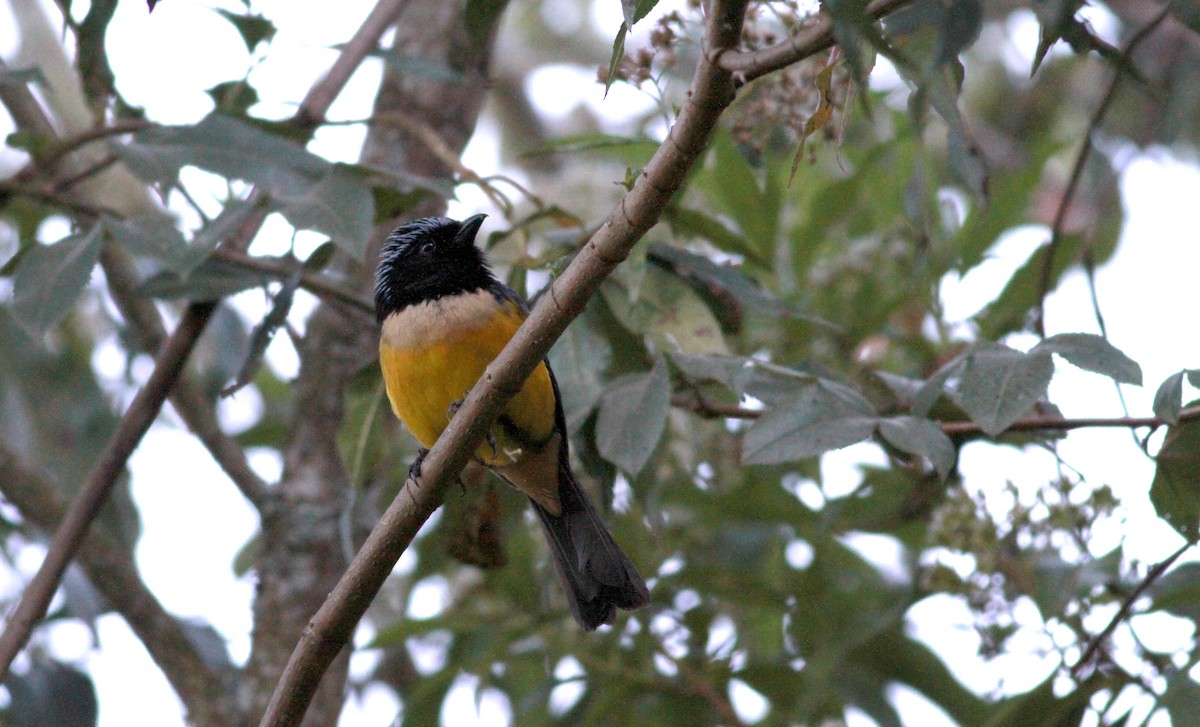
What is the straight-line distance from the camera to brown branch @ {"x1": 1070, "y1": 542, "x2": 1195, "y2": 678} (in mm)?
3074

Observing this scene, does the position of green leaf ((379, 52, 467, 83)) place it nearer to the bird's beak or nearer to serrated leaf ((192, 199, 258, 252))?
the bird's beak

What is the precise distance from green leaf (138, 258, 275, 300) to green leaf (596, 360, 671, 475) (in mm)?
1279

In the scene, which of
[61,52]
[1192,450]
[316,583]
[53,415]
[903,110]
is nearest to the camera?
[1192,450]

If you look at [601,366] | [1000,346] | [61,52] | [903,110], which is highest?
[61,52]

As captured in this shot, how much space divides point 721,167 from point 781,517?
1244mm

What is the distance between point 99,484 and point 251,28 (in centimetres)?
146

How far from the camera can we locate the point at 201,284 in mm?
3877

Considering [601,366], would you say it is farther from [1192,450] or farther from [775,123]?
[1192,450]

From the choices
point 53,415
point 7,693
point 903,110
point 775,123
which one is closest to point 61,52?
point 53,415

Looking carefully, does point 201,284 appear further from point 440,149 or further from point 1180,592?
point 1180,592

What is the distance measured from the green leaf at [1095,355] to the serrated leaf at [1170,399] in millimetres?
51

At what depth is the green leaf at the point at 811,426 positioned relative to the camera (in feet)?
9.45

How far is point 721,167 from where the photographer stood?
460cm

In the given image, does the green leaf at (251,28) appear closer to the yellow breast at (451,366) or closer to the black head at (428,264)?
the black head at (428,264)
